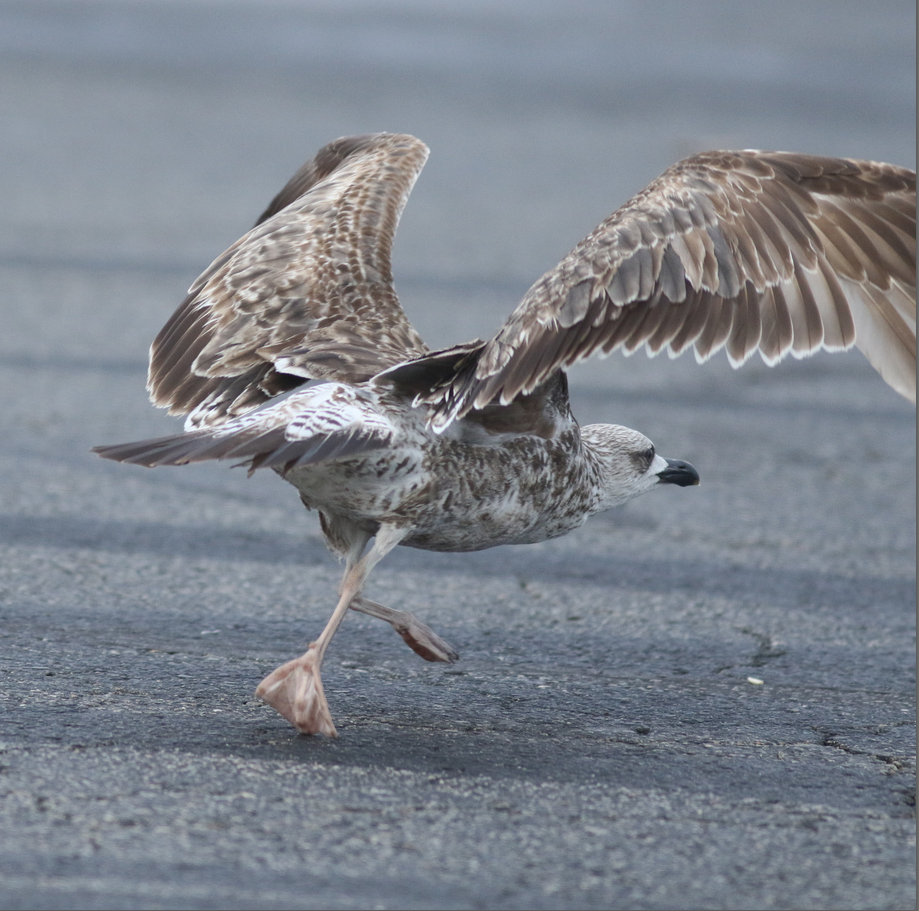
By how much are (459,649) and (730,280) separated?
4.79 ft

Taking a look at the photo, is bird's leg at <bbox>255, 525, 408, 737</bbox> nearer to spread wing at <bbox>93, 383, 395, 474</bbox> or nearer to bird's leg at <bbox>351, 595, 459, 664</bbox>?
bird's leg at <bbox>351, 595, 459, 664</bbox>

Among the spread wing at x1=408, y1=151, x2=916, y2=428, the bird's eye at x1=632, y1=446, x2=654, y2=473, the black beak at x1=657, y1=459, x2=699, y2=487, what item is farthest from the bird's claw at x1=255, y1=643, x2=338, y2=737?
the black beak at x1=657, y1=459, x2=699, y2=487

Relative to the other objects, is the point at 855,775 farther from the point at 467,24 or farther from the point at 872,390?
the point at 467,24

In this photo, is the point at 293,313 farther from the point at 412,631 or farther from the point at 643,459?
the point at 643,459

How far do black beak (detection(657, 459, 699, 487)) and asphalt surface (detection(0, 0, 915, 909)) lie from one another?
484 millimetres

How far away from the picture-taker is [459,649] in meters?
4.84

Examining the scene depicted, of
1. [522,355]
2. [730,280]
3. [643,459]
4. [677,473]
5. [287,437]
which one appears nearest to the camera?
[287,437]

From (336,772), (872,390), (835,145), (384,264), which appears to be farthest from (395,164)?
(835,145)

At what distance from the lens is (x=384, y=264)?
5.15 metres

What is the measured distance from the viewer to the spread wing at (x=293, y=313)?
178 inches

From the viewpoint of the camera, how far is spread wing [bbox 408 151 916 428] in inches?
162

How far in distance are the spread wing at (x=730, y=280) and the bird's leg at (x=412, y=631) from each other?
647 millimetres

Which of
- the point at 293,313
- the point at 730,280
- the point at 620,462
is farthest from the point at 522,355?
the point at 293,313

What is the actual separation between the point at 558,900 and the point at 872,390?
598 cm
